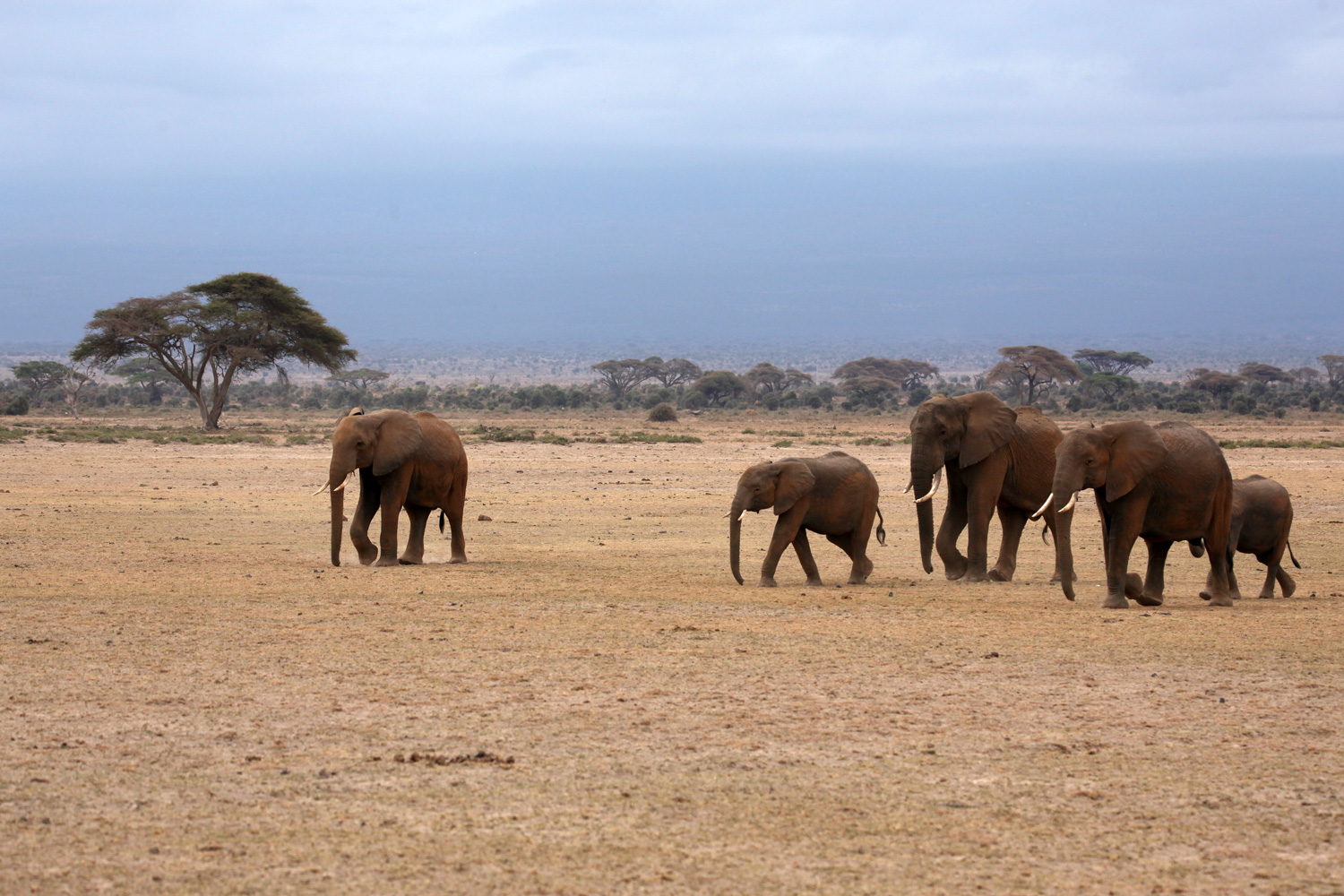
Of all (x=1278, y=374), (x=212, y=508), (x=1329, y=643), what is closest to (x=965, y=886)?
(x=1329, y=643)

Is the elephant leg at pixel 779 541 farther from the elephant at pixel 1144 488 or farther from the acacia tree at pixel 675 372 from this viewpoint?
the acacia tree at pixel 675 372

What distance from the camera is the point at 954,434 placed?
14680 mm

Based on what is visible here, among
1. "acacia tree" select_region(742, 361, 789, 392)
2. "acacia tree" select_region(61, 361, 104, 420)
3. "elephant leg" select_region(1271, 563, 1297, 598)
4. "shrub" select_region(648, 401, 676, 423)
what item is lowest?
"elephant leg" select_region(1271, 563, 1297, 598)

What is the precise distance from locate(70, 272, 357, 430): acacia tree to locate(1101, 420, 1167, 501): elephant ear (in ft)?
137

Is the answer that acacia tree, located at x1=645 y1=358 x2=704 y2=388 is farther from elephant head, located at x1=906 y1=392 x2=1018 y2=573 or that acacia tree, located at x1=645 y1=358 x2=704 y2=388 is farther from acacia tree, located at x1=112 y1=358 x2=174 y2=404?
elephant head, located at x1=906 y1=392 x2=1018 y2=573

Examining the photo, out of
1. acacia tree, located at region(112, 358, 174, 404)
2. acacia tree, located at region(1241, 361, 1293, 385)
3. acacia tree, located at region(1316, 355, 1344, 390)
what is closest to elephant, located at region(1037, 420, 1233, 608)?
acacia tree, located at region(112, 358, 174, 404)

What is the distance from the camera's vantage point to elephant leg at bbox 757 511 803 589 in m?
13.6

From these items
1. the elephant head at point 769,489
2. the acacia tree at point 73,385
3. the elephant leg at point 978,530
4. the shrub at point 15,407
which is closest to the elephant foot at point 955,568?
the elephant leg at point 978,530

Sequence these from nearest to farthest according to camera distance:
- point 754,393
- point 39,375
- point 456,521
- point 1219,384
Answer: point 456,521
point 39,375
point 1219,384
point 754,393

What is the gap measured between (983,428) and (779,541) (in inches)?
109

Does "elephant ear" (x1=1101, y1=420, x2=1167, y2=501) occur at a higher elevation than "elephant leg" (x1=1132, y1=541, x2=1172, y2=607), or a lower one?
higher

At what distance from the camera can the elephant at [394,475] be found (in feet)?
49.3

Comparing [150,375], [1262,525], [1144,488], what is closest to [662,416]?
[150,375]

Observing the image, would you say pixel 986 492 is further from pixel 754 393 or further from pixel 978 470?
pixel 754 393
